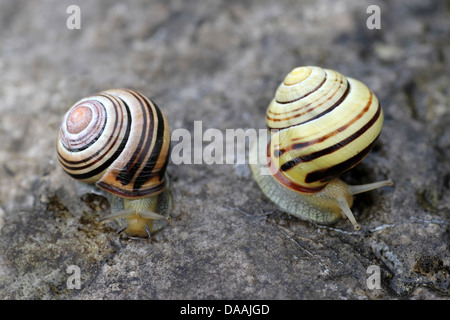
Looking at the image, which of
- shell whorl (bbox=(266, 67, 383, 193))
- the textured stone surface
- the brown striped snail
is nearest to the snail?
shell whorl (bbox=(266, 67, 383, 193))

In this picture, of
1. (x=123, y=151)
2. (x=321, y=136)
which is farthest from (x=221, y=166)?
(x=321, y=136)

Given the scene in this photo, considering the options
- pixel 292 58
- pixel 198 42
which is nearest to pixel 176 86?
pixel 198 42

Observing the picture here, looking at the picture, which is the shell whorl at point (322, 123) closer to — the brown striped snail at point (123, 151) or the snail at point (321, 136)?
the snail at point (321, 136)

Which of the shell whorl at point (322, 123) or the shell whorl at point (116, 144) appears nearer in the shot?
the shell whorl at point (322, 123)

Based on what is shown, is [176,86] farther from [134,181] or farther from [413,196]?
[413,196]

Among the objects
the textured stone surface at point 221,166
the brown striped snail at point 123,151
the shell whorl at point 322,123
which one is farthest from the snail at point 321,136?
the brown striped snail at point 123,151

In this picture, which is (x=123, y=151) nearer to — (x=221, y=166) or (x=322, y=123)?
(x=221, y=166)
